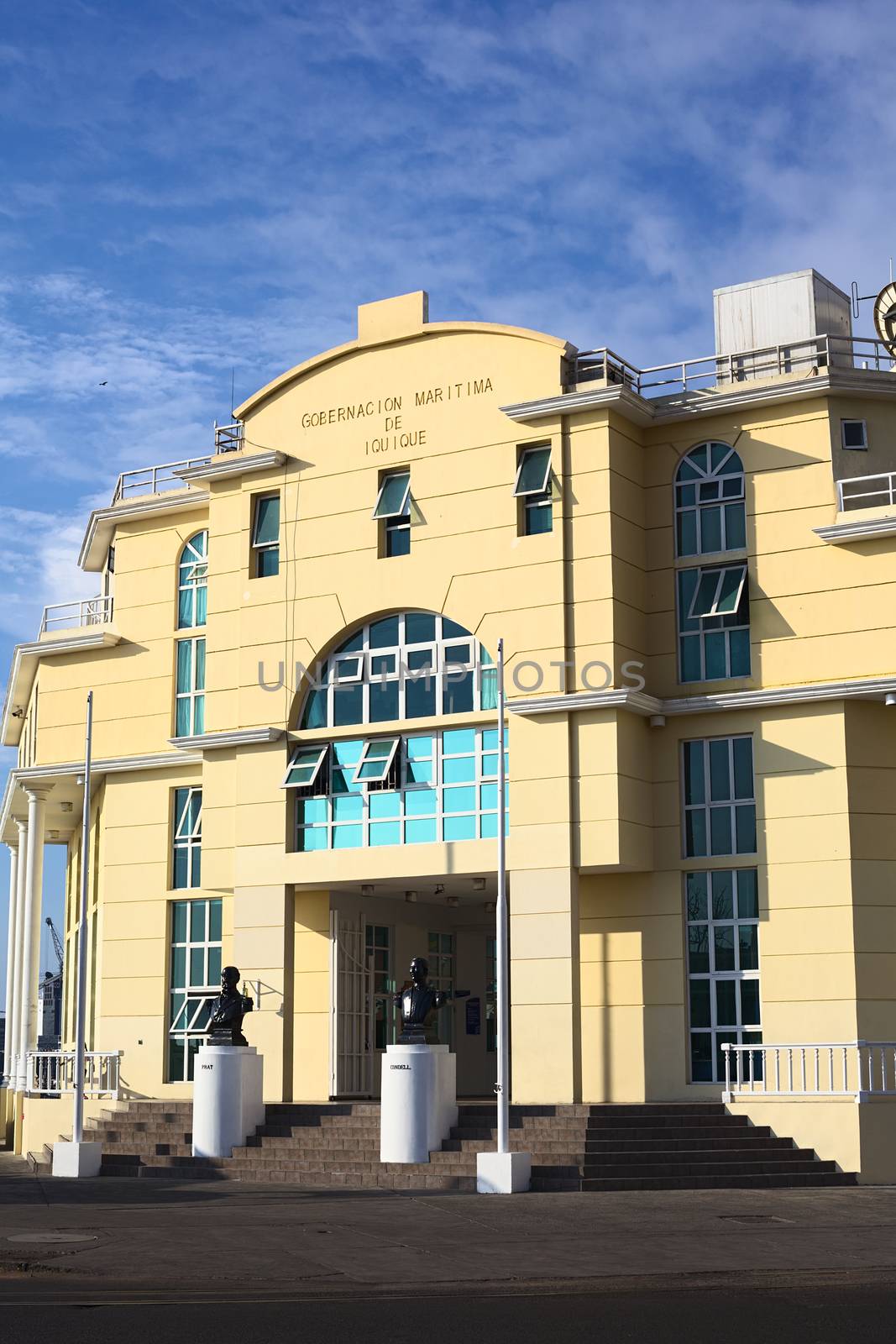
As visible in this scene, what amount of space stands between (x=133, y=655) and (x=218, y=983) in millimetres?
7086

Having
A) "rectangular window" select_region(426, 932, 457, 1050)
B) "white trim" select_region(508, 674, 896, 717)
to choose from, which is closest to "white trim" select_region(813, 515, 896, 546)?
"white trim" select_region(508, 674, 896, 717)

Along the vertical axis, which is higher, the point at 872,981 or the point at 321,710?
the point at 321,710

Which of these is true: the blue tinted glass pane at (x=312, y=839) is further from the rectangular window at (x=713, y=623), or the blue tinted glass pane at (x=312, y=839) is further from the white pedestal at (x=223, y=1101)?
the rectangular window at (x=713, y=623)

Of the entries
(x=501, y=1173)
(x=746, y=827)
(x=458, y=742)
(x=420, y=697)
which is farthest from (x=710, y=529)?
(x=501, y=1173)

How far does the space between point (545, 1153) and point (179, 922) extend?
11.7 metres

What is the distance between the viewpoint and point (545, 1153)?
2289 cm

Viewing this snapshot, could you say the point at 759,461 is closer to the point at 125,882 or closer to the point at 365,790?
the point at 365,790

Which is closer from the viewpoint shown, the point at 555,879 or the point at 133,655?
the point at 555,879

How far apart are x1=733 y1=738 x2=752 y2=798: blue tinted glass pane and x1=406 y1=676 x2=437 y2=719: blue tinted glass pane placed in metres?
5.24

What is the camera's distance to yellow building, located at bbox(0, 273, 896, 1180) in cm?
2592

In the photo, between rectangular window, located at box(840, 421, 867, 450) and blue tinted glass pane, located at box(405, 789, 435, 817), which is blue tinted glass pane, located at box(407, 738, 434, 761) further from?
rectangular window, located at box(840, 421, 867, 450)

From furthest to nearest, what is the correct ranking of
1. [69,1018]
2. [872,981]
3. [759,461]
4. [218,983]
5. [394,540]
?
[69,1018] → [218,983] → [394,540] → [759,461] → [872,981]

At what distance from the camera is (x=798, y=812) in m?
26.0

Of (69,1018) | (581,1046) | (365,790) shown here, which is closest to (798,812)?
(581,1046)
